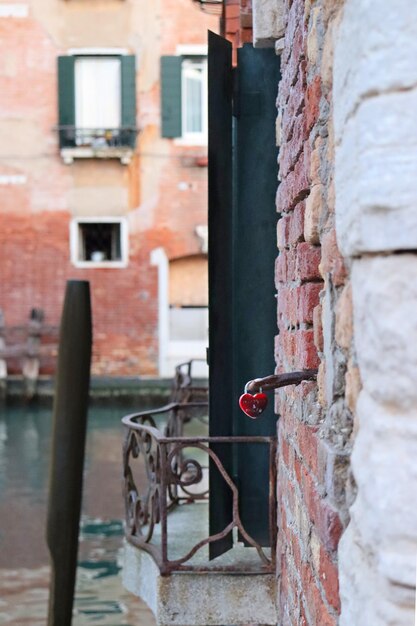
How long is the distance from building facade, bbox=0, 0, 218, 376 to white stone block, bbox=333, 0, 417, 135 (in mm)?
15234

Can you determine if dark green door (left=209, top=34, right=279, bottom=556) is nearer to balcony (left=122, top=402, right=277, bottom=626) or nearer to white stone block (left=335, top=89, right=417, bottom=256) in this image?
balcony (left=122, top=402, right=277, bottom=626)

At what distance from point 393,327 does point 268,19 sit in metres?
2.29

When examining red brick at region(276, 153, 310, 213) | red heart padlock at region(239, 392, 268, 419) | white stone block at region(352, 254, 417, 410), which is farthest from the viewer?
red brick at region(276, 153, 310, 213)

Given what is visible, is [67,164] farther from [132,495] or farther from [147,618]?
[132,495]

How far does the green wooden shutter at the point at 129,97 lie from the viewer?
1639 cm

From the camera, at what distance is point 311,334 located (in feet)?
6.68

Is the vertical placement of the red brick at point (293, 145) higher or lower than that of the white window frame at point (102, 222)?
higher

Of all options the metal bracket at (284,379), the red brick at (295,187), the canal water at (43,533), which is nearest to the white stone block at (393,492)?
the metal bracket at (284,379)

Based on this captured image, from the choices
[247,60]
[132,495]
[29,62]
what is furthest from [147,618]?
[29,62]

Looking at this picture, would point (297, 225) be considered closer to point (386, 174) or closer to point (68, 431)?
point (386, 174)

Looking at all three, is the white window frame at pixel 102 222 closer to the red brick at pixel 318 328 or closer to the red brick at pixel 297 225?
the red brick at pixel 297 225

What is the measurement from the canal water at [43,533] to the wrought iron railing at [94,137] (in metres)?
4.85

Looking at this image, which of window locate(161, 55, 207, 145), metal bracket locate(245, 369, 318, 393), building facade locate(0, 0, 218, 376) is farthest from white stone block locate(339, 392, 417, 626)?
window locate(161, 55, 207, 145)

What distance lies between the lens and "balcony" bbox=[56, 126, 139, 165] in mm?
16391
